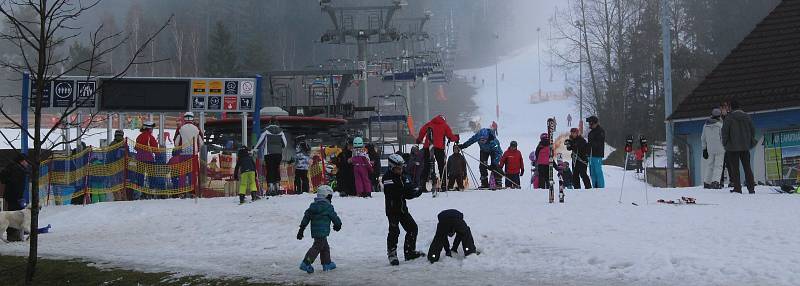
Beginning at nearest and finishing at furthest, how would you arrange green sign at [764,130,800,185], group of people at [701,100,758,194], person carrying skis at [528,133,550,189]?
group of people at [701,100,758,194] → person carrying skis at [528,133,550,189] → green sign at [764,130,800,185]

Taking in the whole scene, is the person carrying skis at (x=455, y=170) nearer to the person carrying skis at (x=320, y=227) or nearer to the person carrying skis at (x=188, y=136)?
the person carrying skis at (x=188, y=136)

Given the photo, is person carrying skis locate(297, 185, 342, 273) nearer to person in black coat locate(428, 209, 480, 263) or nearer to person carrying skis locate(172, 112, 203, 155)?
person in black coat locate(428, 209, 480, 263)

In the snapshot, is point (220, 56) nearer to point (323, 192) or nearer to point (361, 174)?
point (361, 174)

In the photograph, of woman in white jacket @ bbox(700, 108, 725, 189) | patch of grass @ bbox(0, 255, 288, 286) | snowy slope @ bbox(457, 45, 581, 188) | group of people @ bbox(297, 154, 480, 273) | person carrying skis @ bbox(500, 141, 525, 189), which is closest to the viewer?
patch of grass @ bbox(0, 255, 288, 286)

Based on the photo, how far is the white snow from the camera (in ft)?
30.3

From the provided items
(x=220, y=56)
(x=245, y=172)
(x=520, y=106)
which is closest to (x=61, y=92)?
(x=245, y=172)

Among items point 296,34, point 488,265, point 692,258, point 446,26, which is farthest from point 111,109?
point 446,26

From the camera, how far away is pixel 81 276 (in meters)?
11.2

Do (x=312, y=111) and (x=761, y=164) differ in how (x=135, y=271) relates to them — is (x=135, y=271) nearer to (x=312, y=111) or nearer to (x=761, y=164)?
(x=761, y=164)

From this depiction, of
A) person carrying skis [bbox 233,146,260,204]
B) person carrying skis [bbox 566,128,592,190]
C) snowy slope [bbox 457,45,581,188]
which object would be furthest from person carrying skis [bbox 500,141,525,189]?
snowy slope [bbox 457,45,581,188]

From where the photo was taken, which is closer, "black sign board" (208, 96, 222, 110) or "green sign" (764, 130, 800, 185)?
"green sign" (764, 130, 800, 185)

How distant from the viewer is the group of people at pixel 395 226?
34.0 ft

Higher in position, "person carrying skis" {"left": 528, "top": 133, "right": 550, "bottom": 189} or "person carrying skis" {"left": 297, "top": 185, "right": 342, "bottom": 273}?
"person carrying skis" {"left": 528, "top": 133, "right": 550, "bottom": 189}

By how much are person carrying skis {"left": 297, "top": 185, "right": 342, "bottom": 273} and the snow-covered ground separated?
0.61 ft
